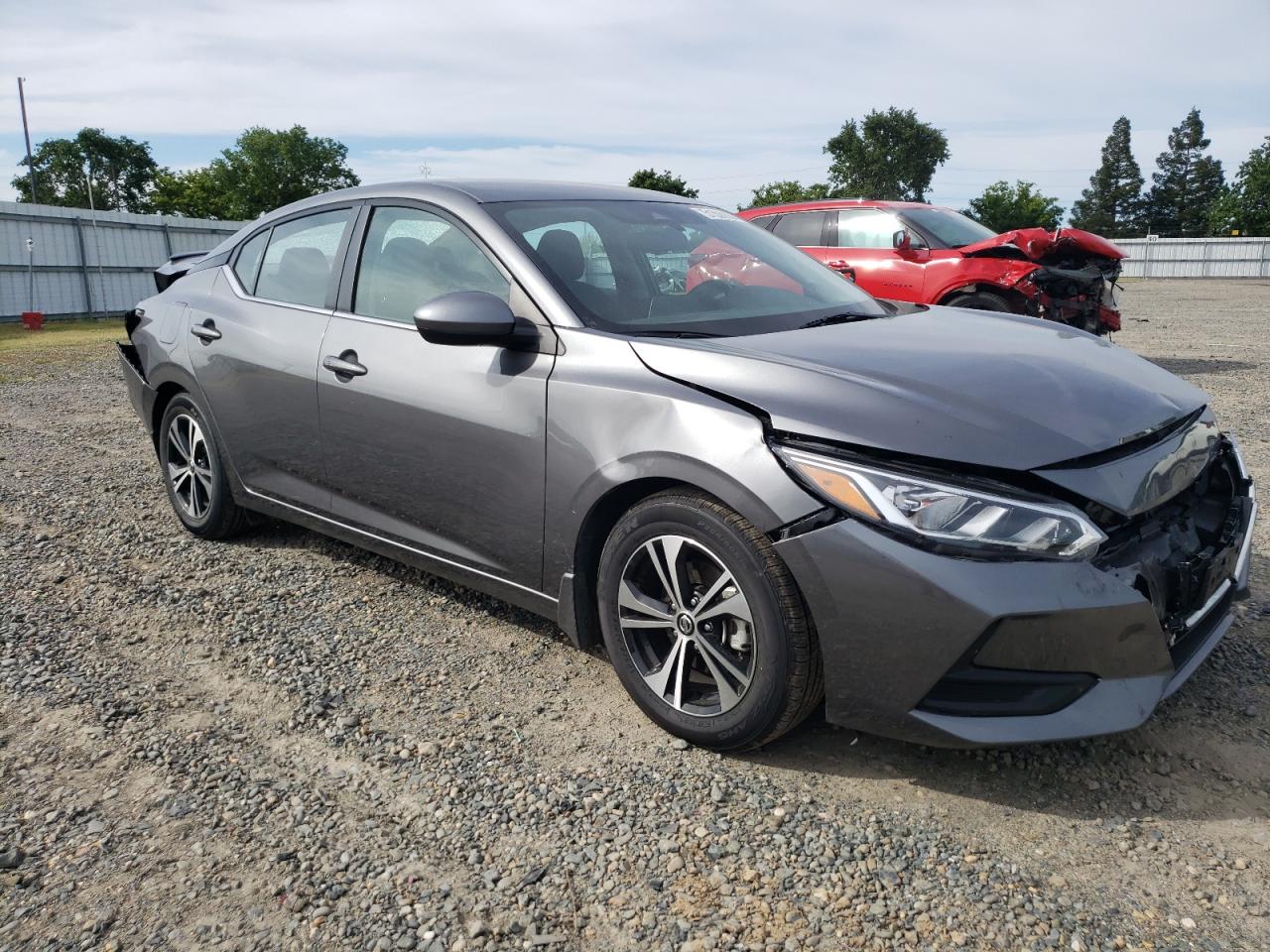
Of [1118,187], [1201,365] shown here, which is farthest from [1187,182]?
[1201,365]

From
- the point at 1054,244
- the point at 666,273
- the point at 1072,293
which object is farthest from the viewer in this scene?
the point at 1072,293

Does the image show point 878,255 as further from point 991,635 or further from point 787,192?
point 787,192

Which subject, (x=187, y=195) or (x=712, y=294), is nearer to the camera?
(x=712, y=294)

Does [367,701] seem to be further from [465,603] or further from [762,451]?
[762,451]

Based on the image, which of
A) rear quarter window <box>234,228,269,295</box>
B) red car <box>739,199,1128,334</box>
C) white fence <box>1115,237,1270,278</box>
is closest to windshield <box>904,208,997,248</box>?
red car <box>739,199,1128,334</box>

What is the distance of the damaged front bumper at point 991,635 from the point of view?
237cm

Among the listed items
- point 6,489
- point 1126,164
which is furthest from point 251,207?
point 6,489

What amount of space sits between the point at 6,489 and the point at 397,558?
3507 mm

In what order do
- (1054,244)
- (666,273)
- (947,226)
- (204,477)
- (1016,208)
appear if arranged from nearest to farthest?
(666,273) < (204,477) < (1054,244) < (947,226) < (1016,208)

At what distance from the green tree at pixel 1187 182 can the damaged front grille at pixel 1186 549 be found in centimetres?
10233

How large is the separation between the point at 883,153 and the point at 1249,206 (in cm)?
4645

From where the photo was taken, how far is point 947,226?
10094mm

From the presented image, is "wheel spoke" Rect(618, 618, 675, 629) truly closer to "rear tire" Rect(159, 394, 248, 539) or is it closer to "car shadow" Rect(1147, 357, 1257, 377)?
"rear tire" Rect(159, 394, 248, 539)

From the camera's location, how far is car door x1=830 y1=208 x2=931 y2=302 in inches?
384
